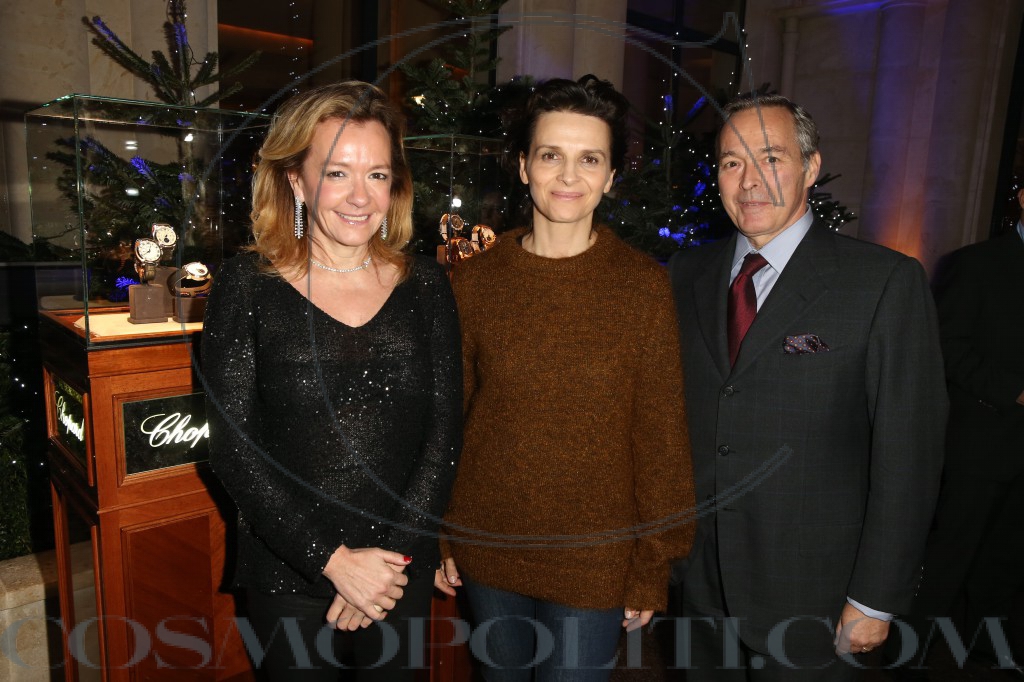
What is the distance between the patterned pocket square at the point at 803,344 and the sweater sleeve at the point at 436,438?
0.90 m

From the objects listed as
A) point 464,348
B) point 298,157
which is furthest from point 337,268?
point 464,348

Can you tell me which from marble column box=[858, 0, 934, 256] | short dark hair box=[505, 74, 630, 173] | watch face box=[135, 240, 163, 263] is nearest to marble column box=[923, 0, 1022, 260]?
marble column box=[858, 0, 934, 256]

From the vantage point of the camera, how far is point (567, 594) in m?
1.92

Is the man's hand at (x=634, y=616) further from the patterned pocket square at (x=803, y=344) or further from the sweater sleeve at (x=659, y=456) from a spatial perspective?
the patterned pocket square at (x=803, y=344)

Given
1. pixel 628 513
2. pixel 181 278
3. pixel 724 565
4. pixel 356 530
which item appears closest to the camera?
pixel 356 530

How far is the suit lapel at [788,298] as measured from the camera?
1.96m

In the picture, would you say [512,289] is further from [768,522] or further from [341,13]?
[341,13]

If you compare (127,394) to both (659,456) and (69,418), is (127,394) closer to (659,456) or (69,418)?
(69,418)

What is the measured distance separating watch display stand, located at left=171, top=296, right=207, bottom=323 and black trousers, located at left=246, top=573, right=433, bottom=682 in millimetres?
1273

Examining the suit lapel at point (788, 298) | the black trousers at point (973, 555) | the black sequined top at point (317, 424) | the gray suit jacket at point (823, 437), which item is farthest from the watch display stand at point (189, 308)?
the black trousers at point (973, 555)

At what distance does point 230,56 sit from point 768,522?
6.87 m

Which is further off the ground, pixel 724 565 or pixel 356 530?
pixel 356 530

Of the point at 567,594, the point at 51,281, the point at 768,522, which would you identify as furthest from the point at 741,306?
the point at 51,281

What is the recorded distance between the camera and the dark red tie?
2.07 m
